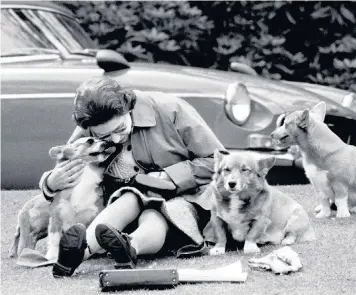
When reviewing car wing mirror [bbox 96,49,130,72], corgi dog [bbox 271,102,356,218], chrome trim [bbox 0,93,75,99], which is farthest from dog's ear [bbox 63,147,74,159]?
chrome trim [bbox 0,93,75,99]

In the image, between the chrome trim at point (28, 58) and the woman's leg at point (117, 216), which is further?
the chrome trim at point (28, 58)

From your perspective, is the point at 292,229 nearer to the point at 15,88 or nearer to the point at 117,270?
the point at 117,270

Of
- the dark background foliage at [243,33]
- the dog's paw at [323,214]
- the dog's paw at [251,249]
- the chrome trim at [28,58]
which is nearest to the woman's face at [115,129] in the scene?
the dog's paw at [251,249]

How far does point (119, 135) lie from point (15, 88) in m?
2.34

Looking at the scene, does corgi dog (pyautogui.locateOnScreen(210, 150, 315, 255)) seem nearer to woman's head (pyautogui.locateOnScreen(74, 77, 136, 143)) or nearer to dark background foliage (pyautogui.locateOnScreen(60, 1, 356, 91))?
woman's head (pyautogui.locateOnScreen(74, 77, 136, 143))

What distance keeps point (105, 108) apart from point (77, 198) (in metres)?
0.57

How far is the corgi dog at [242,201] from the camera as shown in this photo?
500cm

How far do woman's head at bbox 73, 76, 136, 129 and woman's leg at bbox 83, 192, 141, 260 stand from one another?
43 centimetres

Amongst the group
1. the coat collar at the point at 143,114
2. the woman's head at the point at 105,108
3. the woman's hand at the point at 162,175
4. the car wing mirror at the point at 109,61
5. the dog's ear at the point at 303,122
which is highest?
the woman's head at the point at 105,108

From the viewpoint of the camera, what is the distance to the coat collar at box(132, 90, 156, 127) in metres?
5.21

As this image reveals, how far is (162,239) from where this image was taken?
16.3ft

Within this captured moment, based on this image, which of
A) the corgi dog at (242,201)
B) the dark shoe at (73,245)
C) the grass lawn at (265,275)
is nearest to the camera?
the grass lawn at (265,275)

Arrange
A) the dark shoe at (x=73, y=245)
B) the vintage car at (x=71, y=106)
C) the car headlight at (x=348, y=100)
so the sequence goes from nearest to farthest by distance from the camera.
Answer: the dark shoe at (x=73, y=245)
the vintage car at (x=71, y=106)
the car headlight at (x=348, y=100)

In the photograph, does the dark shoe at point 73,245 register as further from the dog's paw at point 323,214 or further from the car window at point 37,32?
the car window at point 37,32
